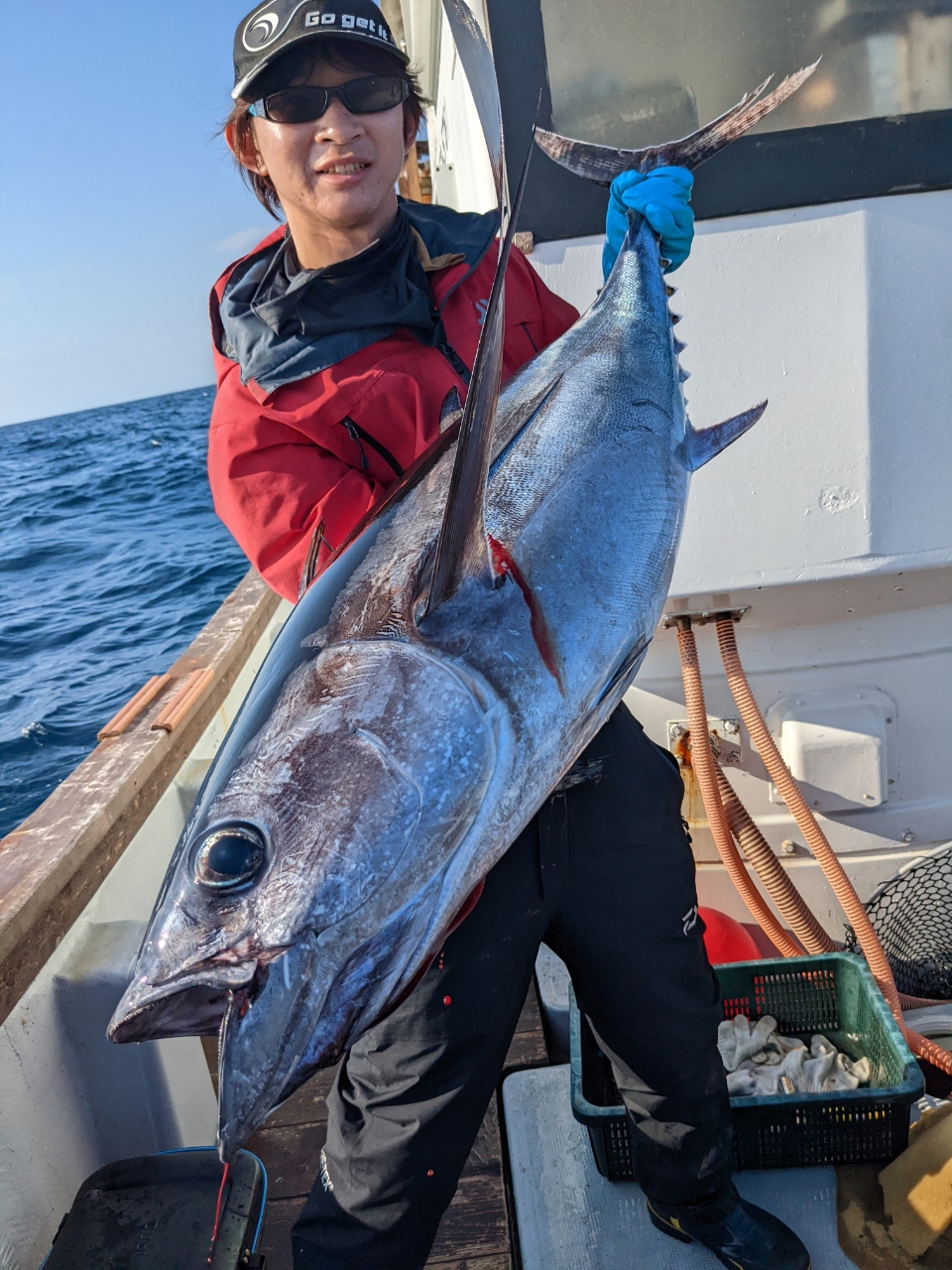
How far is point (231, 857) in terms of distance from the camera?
815 millimetres

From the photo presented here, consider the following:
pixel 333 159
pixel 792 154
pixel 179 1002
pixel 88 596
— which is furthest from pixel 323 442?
pixel 88 596

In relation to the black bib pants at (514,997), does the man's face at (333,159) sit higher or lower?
higher

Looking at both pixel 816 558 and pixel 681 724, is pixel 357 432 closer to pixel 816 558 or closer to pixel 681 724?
pixel 816 558

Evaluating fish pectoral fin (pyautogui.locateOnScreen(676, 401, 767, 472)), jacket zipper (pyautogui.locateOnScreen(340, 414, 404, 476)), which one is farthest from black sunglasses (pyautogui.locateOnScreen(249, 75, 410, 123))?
fish pectoral fin (pyautogui.locateOnScreen(676, 401, 767, 472))

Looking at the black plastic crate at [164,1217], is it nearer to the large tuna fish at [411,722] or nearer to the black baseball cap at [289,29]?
the large tuna fish at [411,722]

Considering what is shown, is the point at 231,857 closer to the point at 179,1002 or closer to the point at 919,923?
the point at 179,1002

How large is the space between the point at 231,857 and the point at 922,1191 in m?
1.71

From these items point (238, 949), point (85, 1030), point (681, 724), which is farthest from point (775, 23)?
point (85, 1030)

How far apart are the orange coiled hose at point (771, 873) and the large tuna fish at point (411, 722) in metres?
1.43

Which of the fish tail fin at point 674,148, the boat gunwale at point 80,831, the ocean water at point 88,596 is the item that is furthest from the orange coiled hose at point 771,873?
the ocean water at point 88,596

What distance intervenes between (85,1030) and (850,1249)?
170 centimetres

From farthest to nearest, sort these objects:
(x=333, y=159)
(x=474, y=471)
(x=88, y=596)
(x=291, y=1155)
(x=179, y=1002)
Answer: (x=88, y=596) → (x=291, y=1155) → (x=333, y=159) → (x=474, y=471) → (x=179, y=1002)

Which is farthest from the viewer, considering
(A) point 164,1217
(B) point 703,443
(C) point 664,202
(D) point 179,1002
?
(A) point 164,1217

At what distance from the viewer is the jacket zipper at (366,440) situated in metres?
1.50
